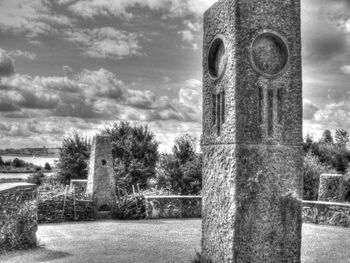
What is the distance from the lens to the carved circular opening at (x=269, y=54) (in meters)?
5.05

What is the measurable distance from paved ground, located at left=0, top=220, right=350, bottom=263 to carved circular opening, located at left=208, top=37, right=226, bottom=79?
3.40 meters

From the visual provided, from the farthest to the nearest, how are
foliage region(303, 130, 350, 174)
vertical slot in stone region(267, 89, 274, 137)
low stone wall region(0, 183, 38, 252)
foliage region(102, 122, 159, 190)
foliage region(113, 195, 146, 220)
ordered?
foliage region(303, 130, 350, 174)
foliage region(102, 122, 159, 190)
foliage region(113, 195, 146, 220)
low stone wall region(0, 183, 38, 252)
vertical slot in stone region(267, 89, 274, 137)

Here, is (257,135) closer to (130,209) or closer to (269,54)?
(269,54)

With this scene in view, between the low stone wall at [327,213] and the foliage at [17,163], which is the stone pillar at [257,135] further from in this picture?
the foliage at [17,163]

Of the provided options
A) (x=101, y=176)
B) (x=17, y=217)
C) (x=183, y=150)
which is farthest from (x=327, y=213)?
(x=183, y=150)

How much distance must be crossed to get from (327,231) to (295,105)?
631cm

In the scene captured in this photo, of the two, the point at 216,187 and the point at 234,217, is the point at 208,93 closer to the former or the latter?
the point at 216,187

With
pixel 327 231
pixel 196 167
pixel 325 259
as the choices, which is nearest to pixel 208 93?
pixel 325 259

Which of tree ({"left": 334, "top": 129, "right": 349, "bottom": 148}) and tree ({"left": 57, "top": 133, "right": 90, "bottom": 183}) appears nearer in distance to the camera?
tree ({"left": 57, "top": 133, "right": 90, "bottom": 183})

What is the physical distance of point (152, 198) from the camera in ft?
41.0

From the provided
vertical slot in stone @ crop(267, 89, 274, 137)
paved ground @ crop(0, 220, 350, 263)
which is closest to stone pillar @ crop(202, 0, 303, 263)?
vertical slot in stone @ crop(267, 89, 274, 137)

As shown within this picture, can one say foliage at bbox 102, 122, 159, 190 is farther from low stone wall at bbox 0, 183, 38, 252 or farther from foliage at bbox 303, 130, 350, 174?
low stone wall at bbox 0, 183, 38, 252

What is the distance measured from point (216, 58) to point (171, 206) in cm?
780

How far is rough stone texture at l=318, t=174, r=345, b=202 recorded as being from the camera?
13.7 metres
